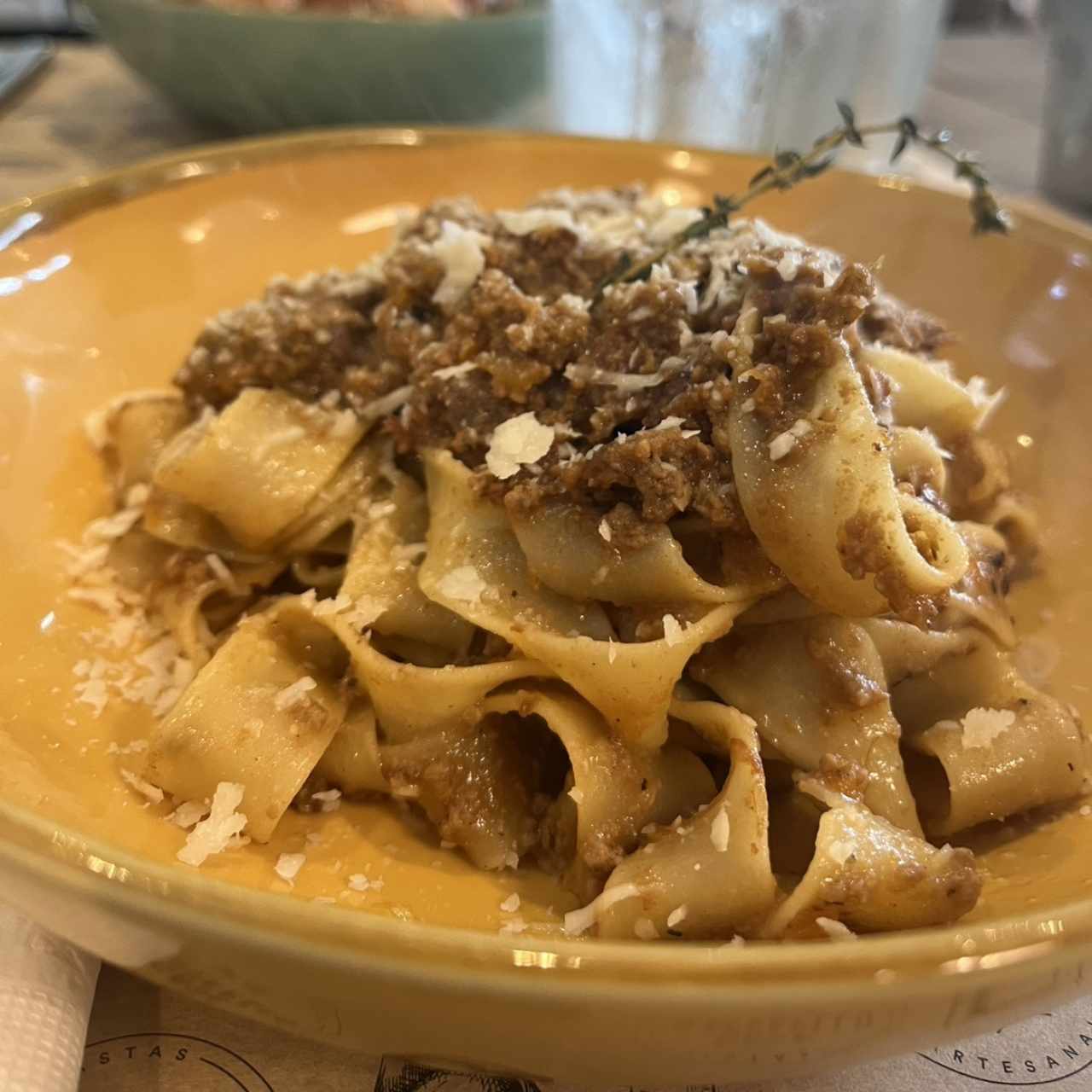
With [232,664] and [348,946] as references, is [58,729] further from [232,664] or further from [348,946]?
[348,946]

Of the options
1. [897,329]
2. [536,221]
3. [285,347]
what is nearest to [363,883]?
[285,347]

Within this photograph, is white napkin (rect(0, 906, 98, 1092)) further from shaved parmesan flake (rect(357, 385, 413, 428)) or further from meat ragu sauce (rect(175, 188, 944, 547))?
shaved parmesan flake (rect(357, 385, 413, 428))

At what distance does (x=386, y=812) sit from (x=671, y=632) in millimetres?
714

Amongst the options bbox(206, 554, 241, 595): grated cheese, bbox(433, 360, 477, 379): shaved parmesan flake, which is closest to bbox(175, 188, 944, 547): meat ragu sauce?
bbox(433, 360, 477, 379): shaved parmesan flake

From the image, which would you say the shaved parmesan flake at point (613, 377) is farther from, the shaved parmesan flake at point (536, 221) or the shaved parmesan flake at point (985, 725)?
the shaved parmesan flake at point (985, 725)

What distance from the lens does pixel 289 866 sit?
74.5 inches

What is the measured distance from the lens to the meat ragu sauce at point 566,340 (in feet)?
6.79

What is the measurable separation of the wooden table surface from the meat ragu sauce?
2.37m

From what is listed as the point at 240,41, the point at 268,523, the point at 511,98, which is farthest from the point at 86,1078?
the point at 511,98

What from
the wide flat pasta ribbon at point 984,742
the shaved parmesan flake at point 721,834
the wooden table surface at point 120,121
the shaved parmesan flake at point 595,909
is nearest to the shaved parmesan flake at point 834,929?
the shaved parmesan flake at point 721,834

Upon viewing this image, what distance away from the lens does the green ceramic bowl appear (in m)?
4.69

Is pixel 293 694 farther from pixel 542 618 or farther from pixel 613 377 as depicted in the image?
pixel 613 377

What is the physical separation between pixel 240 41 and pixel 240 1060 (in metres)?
4.46

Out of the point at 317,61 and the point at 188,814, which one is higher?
the point at 317,61
